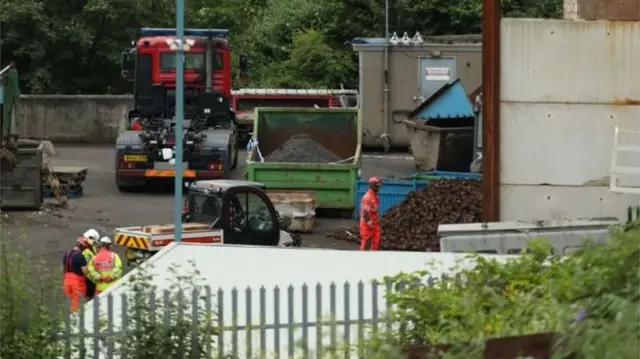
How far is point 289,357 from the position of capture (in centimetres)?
766

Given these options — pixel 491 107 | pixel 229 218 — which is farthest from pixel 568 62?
pixel 229 218

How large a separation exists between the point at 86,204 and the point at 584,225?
13.3 metres

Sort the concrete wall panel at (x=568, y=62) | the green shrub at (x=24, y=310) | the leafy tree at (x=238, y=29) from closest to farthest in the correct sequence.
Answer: the green shrub at (x=24, y=310)
the concrete wall panel at (x=568, y=62)
the leafy tree at (x=238, y=29)

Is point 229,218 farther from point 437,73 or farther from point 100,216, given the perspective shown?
point 437,73

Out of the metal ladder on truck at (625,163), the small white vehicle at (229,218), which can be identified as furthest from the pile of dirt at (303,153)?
the metal ladder on truck at (625,163)

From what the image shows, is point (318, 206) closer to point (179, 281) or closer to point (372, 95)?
point (372, 95)

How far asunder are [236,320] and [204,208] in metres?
10.2

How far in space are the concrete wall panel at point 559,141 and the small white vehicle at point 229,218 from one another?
10.9ft

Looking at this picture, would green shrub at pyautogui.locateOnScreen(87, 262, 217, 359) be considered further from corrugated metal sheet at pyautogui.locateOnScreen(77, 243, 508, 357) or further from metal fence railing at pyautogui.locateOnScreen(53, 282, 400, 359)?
corrugated metal sheet at pyautogui.locateOnScreen(77, 243, 508, 357)

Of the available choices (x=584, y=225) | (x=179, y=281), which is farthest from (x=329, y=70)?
(x=179, y=281)

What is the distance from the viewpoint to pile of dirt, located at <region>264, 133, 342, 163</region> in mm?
24172

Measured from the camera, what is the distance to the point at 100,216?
77.9ft

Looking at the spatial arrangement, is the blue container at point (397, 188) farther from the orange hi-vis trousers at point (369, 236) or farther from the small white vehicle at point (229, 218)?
the small white vehicle at point (229, 218)

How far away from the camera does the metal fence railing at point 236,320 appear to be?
313 inches
